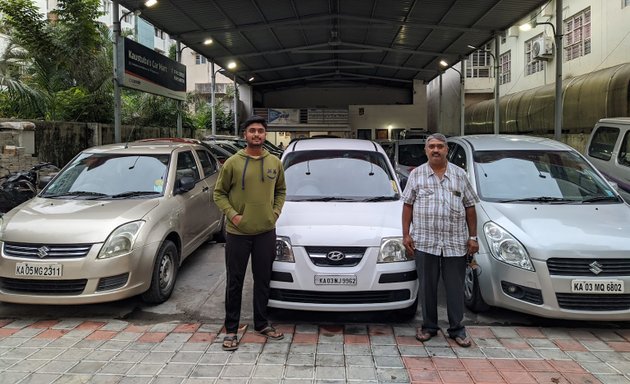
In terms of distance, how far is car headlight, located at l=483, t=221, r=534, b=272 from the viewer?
4.10 metres

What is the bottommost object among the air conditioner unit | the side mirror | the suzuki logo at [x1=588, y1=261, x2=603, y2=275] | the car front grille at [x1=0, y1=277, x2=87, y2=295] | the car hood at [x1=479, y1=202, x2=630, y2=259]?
the car front grille at [x1=0, y1=277, x2=87, y2=295]

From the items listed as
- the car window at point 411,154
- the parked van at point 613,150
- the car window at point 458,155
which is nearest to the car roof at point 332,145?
the car window at point 458,155

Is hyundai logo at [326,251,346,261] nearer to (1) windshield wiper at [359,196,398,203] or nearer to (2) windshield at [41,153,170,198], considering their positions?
(1) windshield wiper at [359,196,398,203]

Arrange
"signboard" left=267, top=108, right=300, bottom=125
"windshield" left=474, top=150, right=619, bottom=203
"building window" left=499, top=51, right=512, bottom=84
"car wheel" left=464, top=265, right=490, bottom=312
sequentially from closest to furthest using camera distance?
"car wheel" left=464, top=265, right=490, bottom=312 < "windshield" left=474, top=150, right=619, bottom=203 < "building window" left=499, top=51, right=512, bottom=84 < "signboard" left=267, top=108, right=300, bottom=125

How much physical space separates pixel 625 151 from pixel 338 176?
512cm

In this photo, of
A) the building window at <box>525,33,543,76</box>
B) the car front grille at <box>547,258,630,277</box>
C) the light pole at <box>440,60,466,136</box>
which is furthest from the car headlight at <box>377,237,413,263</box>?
the building window at <box>525,33,543,76</box>

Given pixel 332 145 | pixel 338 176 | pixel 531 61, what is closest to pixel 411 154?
pixel 332 145

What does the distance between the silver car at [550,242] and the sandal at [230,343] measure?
2037 mm

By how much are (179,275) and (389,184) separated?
2793 mm

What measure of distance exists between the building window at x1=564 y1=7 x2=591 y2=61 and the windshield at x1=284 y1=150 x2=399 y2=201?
16.2 meters

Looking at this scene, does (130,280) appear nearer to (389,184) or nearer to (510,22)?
(389,184)

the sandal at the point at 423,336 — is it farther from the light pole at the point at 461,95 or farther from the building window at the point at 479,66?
the building window at the point at 479,66

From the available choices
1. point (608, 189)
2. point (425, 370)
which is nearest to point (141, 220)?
point (425, 370)

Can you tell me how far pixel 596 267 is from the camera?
3.96 m
